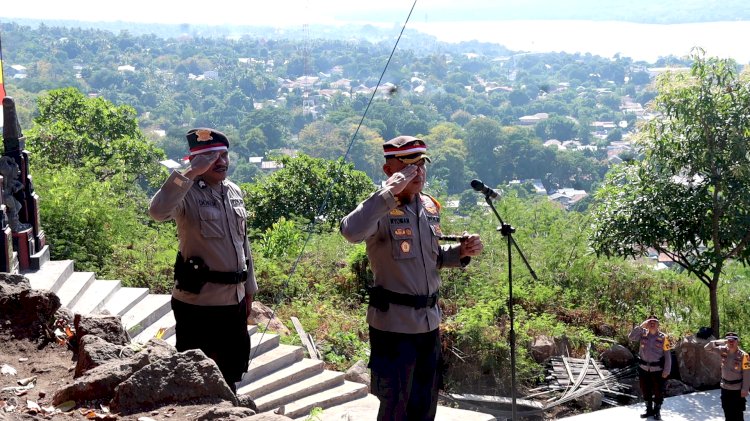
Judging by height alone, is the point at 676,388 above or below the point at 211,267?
below

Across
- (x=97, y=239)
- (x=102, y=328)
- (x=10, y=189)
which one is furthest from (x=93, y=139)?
(x=102, y=328)

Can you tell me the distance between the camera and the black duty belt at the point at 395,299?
4.09 meters

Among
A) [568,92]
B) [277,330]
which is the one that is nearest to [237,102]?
[568,92]

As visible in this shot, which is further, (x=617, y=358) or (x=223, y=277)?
(x=617, y=358)

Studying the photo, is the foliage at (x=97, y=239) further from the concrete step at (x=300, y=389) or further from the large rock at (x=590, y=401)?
the large rock at (x=590, y=401)

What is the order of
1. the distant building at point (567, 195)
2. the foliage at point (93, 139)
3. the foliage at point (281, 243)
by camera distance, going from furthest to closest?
the distant building at point (567, 195), the foliage at point (93, 139), the foliage at point (281, 243)

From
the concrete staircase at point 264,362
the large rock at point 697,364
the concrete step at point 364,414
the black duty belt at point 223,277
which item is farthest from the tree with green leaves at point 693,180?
the black duty belt at point 223,277

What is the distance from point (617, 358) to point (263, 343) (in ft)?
14.6

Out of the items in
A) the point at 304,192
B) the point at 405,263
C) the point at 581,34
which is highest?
the point at 581,34

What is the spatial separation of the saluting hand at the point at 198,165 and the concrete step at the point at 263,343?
3142mm

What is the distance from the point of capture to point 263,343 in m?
7.36

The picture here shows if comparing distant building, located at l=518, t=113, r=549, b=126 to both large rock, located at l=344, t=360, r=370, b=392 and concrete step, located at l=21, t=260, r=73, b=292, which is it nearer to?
large rock, located at l=344, t=360, r=370, b=392

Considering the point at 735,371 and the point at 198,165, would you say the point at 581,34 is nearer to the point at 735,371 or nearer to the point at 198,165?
the point at 735,371

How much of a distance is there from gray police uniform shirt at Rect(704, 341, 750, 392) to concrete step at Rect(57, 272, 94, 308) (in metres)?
5.82
